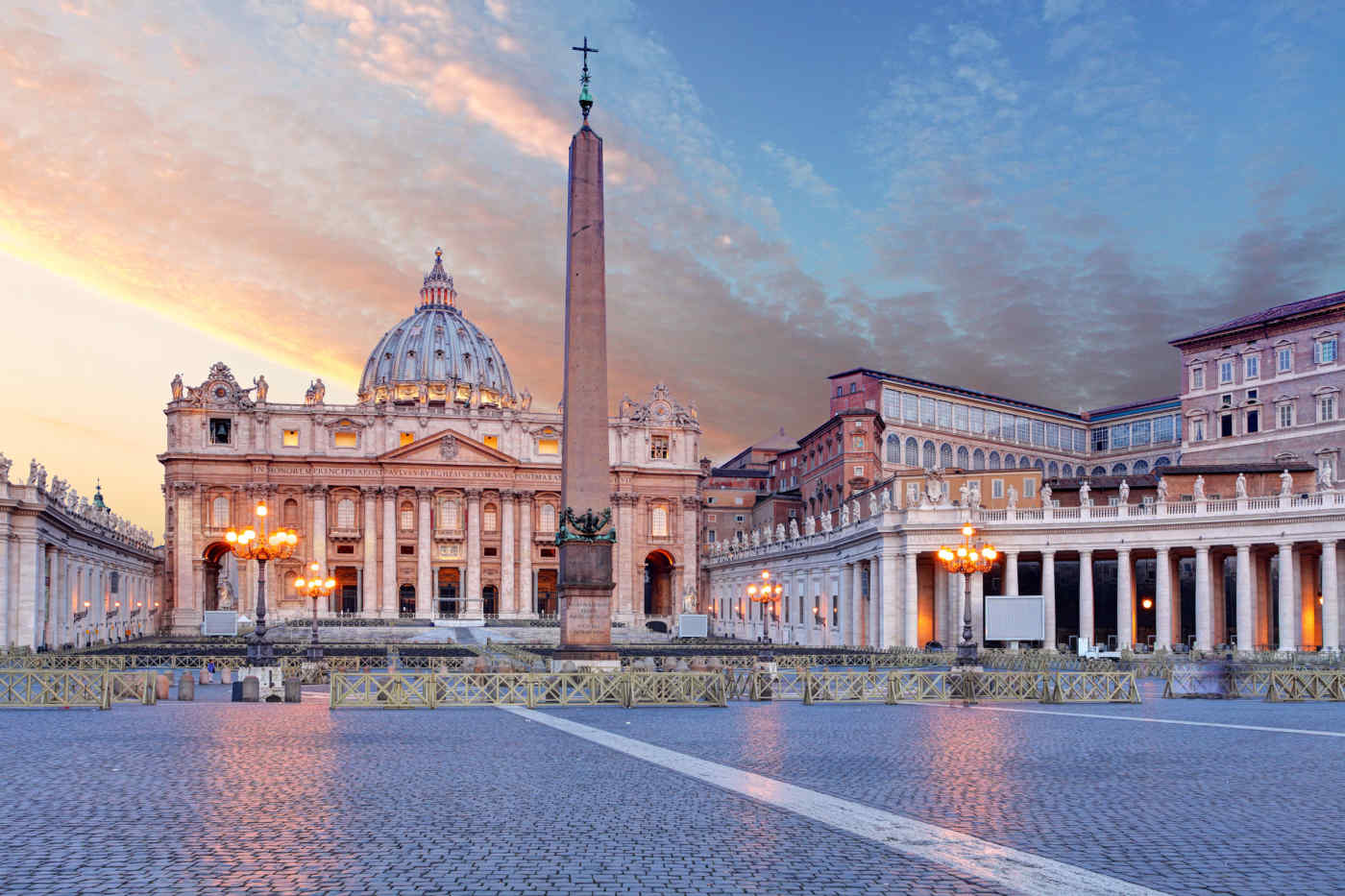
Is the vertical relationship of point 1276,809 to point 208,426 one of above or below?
below

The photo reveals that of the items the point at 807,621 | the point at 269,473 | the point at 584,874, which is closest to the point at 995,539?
the point at 807,621

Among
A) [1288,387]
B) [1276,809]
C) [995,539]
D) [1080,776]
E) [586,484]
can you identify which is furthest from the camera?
[1288,387]

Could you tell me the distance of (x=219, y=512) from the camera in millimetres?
108562

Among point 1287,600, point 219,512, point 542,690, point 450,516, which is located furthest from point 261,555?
point 450,516

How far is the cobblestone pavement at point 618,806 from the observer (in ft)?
31.4

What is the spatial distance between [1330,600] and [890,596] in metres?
19.1

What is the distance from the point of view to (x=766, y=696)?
98.3 ft

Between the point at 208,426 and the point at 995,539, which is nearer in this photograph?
the point at 995,539

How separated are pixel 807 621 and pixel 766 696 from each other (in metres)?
47.0

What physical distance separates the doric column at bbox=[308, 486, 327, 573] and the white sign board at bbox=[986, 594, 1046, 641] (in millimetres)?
73967

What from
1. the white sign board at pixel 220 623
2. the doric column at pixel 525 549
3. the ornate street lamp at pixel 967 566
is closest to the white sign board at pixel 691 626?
the white sign board at pixel 220 623

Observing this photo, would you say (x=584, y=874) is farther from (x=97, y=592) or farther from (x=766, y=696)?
(x=97, y=592)

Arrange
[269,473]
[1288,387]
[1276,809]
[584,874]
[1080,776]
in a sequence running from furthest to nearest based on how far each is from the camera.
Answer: [269,473]
[1288,387]
[1080,776]
[1276,809]
[584,874]

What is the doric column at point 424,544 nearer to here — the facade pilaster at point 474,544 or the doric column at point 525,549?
the facade pilaster at point 474,544
